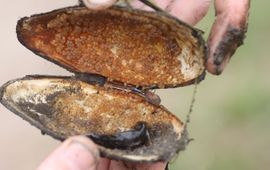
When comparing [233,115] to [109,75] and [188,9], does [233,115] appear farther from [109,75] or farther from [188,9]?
[109,75]

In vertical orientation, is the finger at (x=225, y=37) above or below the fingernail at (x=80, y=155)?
above

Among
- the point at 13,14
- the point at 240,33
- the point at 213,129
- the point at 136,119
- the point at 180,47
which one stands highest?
the point at 240,33

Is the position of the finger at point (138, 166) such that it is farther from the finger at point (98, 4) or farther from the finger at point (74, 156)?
the finger at point (98, 4)

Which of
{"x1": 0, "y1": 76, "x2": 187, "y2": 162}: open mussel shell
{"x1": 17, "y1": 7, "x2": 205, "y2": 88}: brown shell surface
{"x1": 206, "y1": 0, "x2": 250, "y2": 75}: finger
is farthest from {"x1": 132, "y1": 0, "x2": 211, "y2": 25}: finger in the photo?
{"x1": 206, "y1": 0, "x2": 250, "y2": 75}: finger

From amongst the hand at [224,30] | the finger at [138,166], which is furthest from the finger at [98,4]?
the finger at [138,166]

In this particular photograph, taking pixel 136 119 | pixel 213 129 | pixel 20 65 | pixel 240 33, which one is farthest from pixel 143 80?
pixel 20 65

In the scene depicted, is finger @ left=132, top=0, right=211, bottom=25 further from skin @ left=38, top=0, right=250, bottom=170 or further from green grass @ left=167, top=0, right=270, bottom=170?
green grass @ left=167, top=0, right=270, bottom=170

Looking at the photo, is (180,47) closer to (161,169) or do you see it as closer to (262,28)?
(161,169)
